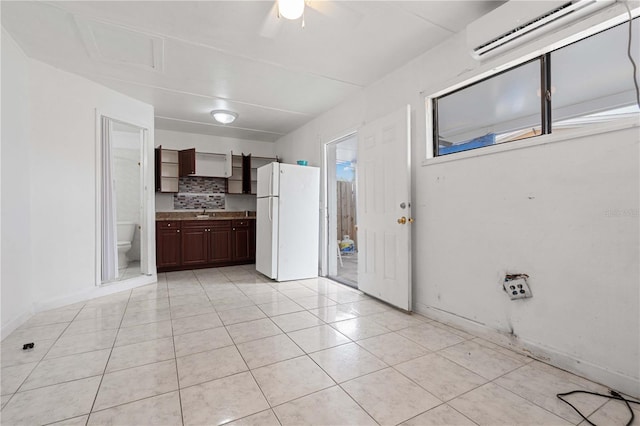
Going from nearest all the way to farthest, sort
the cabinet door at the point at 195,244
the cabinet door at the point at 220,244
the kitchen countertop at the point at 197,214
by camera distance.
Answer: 1. the cabinet door at the point at 195,244
2. the kitchen countertop at the point at 197,214
3. the cabinet door at the point at 220,244

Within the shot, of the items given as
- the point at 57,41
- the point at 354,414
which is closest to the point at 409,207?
the point at 354,414

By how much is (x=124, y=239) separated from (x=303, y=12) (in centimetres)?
481

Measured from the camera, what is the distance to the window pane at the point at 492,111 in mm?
2117

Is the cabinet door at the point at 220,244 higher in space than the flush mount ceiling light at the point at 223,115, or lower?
lower

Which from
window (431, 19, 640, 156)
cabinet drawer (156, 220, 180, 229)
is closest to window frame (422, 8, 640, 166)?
window (431, 19, 640, 156)

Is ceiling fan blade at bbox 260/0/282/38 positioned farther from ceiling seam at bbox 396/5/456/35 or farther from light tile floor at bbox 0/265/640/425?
light tile floor at bbox 0/265/640/425

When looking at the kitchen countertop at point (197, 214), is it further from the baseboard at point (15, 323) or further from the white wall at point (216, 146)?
the baseboard at point (15, 323)

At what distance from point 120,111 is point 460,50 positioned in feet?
13.0

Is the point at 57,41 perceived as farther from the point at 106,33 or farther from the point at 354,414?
the point at 354,414

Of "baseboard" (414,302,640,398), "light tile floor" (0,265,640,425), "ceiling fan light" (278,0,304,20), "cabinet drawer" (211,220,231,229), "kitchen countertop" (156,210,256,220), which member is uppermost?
"ceiling fan light" (278,0,304,20)

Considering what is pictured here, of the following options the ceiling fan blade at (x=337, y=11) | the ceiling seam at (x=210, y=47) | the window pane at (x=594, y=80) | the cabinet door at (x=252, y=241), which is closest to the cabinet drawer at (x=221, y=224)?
the cabinet door at (x=252, y=241)

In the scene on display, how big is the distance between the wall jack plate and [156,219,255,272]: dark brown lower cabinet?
4.31 meters

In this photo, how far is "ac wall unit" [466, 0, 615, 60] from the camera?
173 centimetres

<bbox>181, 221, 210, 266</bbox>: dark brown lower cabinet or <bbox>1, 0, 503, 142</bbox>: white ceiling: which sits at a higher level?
<bbox>1, 0, 503, 142</bbox>: white ceiling
